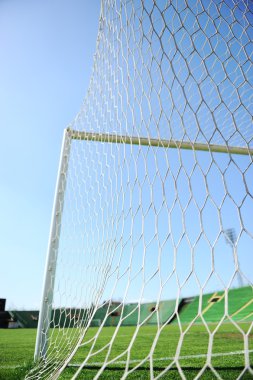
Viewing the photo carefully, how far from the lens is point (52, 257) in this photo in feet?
9.26

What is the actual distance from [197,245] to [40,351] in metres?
1.98

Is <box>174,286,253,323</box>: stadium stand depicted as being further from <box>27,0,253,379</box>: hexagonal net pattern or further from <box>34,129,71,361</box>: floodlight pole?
<box>34,129,71,361</box>: floodlight pole

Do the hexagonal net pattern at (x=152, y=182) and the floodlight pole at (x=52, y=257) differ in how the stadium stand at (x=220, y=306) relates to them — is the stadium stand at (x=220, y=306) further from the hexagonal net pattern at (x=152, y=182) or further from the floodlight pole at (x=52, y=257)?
the floodlight pole at (x=52, y=257)

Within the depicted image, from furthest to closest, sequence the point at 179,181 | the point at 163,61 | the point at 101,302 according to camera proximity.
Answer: the point at 163,61, the point at 101,302, the point at 179,181

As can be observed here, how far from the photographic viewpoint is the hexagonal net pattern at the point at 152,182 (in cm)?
122

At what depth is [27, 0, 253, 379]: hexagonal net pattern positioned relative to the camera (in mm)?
1218

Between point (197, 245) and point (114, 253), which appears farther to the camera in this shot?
point (114, 253)

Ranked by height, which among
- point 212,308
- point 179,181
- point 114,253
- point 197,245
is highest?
point 179,181

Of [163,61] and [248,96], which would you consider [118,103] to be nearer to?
[163,61]

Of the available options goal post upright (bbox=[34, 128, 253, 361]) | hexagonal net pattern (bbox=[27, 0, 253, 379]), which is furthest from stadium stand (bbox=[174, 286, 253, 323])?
goal post upright (bbox=[34, 128, 253, 361])

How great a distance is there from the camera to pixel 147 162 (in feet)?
5.54

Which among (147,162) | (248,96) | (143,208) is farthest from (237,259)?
(248,96)

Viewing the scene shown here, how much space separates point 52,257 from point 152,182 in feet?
5.58

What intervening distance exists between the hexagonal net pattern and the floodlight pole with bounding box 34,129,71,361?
1 centimetres
